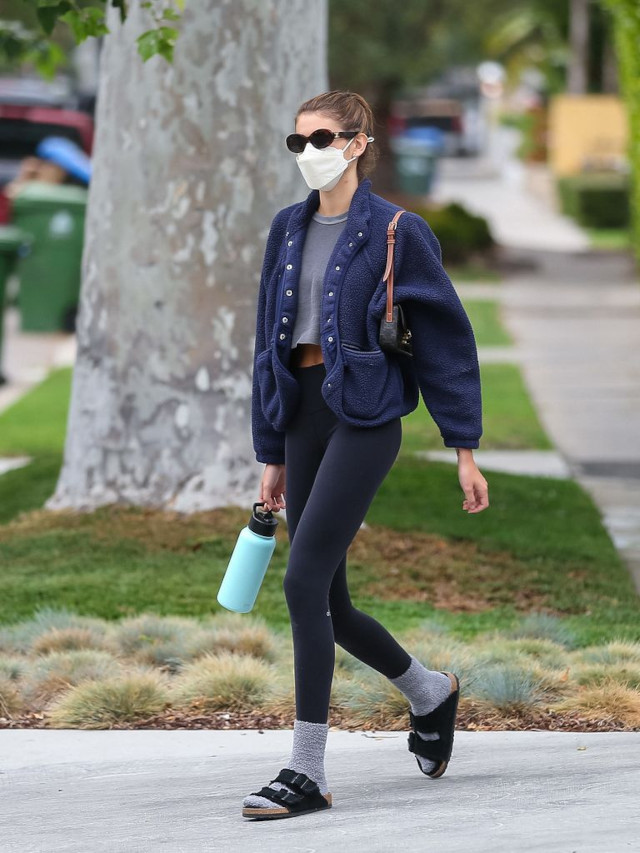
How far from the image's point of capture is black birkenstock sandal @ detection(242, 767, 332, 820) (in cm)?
399

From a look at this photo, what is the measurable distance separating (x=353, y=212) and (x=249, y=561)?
919 mm

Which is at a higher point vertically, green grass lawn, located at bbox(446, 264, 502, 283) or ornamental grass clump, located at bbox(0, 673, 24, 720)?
green grass lawn, located at bbox(446, 264, 502, 283)

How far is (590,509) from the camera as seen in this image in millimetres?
8484

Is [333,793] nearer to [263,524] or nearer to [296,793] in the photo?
[296,793]

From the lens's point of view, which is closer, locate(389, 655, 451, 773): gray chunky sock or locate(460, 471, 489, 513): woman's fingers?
locate(460, 471, 489, 513): woman's fingers

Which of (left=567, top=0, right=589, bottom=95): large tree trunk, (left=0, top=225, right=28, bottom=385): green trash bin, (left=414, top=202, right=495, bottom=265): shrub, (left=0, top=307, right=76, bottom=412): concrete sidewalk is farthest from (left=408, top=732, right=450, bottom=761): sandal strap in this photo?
(left=567, top=0, right=589, bottom=95): large tree trunk

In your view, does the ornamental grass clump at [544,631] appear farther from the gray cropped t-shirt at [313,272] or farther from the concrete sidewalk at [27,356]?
the concrete sidewalk at [27,356]

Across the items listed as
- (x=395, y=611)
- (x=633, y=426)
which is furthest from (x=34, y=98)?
(x=395, y=611)

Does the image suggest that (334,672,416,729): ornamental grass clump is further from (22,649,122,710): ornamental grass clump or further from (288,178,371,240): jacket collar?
(288,178,371,240): jacket collar

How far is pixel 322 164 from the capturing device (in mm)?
4066

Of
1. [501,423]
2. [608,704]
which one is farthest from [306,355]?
[501,423]

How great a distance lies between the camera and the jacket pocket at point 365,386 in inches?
158

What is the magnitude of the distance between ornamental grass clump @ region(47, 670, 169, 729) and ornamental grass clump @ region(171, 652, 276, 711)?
8 cm

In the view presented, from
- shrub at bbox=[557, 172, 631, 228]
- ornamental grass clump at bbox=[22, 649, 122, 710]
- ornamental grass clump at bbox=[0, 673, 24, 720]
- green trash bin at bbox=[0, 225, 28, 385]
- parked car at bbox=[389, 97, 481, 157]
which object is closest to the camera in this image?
ornamental grass clump at bbox=[0, 673, 24, 720]
